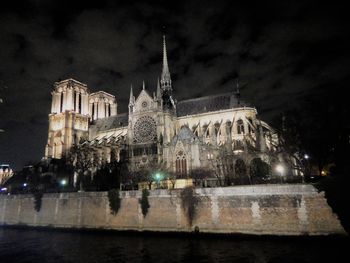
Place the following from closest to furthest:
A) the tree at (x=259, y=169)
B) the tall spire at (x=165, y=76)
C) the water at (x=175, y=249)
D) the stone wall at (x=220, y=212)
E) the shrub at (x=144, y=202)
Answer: the water at (x=175, y=249), the stone wall at (x=220, y=212), the shrub at (x=144, y=202), the tree at (x=259, y=169), the tall spire at (x=165, y=76)

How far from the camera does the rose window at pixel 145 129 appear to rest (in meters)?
50.9

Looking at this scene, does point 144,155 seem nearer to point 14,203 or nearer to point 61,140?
point 14,203

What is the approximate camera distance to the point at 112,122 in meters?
68.9

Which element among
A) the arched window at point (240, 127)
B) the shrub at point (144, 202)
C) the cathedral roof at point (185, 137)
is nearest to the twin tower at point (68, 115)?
the arched window at point (240, 127)

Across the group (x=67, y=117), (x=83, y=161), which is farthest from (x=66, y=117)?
(x=83, y=161)

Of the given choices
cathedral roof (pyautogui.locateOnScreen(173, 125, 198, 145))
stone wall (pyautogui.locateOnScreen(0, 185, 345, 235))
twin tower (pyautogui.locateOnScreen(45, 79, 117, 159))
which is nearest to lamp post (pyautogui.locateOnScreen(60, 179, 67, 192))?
twin tower (pyautogui.locateOnScreen(45, 79, 117, 159))

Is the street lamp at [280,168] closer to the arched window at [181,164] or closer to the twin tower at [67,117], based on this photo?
the arched window at [181,164]

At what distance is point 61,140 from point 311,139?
55.8m

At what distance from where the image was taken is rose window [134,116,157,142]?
50.9 m

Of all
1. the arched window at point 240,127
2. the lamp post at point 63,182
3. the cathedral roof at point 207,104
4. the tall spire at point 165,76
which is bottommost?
the lamp post at point 63,182

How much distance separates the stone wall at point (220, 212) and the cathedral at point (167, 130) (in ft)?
37.3

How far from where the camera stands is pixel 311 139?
30.2 metres

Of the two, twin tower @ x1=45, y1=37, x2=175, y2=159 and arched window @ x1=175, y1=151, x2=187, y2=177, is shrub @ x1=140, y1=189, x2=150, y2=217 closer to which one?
arched window @ x1=175, y1=151, x2=187, y2=177

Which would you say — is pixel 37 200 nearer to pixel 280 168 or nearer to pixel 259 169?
pixel 259 169
